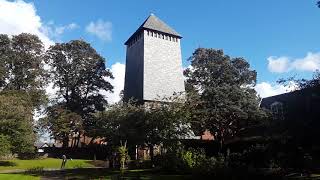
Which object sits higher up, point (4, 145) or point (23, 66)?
point (23, 66)

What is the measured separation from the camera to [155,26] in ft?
181

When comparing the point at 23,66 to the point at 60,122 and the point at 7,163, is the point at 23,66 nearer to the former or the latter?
the point at 60,122

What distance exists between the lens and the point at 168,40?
55.6m

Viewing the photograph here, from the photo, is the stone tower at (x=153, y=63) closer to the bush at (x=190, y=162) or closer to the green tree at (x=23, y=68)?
the green tree at (x=23, y=68)

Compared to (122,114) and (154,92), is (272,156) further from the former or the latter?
(154,92)

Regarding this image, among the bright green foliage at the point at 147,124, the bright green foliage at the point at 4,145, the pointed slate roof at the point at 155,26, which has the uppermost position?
the pointed slate roof at the point at 155,26

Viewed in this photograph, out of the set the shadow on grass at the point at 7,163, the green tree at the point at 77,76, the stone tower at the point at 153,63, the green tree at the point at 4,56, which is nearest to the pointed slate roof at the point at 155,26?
the stone tower at the point at 153,63

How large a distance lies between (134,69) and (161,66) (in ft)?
13.3

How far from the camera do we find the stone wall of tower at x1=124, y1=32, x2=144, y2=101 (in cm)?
5234

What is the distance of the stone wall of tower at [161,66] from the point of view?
5159 centimetres

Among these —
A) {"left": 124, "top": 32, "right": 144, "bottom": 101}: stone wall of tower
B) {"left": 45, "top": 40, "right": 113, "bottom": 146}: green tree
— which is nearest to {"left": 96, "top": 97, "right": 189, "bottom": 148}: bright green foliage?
{"left": 124, "top": 32, "right": 144, "bottom": 101}: stone wall of tower

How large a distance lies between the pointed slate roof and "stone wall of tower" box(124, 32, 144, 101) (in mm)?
1330

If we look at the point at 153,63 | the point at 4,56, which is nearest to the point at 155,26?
the point at 153,63

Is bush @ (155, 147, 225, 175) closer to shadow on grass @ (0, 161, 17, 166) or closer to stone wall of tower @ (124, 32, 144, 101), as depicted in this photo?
shadow on grass @ (0, 161, 17, 166)
